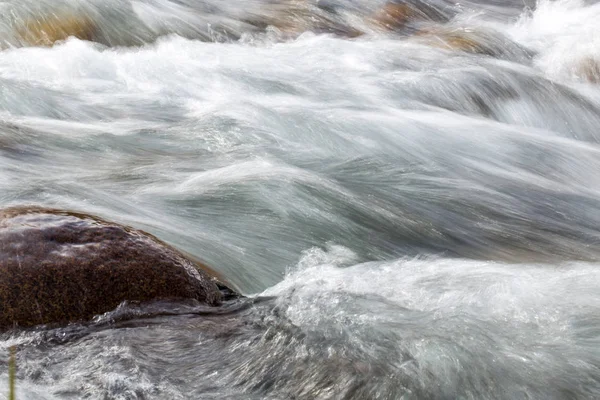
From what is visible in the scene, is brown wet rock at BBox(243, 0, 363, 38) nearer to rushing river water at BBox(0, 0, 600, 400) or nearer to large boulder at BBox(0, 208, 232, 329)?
rushing river water at BBox(0, 0, 600, 400)

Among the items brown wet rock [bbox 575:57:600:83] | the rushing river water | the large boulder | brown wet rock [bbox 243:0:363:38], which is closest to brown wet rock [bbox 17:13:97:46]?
the rushing river water

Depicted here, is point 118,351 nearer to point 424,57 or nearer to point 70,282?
point 70,282

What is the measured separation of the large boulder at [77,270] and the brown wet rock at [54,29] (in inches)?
196

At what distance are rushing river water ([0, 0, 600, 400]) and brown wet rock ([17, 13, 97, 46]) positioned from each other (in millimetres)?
29

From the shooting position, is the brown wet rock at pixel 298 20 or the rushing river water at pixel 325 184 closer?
the rushing river water at pixel 325 184

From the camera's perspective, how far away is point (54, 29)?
29.0ft

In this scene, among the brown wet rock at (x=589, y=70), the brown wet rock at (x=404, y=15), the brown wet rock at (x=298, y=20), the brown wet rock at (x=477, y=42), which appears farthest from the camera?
the brown wet rock at (x=404, y=15)

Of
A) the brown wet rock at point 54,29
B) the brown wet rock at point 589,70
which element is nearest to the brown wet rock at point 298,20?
the brown wet rock at point 54,29

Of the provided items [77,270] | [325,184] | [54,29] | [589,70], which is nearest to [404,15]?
[589,70]

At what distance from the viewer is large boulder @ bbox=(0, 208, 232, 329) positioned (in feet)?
12.4

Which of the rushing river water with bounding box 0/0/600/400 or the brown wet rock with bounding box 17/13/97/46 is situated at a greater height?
the brown wet rock with bounding box 17/13/97/46

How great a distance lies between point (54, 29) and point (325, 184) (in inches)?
172

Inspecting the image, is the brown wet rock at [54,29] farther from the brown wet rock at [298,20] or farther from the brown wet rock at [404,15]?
the brown wet rock at [404,15]

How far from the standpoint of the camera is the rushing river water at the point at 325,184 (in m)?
3.51
